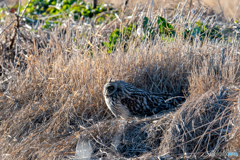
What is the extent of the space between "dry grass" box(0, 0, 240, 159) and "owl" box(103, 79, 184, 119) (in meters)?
0.20

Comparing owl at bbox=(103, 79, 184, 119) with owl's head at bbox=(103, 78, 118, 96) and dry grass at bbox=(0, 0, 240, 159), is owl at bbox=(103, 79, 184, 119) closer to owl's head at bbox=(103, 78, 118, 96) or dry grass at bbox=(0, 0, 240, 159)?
owl's head at bbox=(103, 78, 118, 96)

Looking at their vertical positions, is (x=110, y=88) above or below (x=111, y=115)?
above

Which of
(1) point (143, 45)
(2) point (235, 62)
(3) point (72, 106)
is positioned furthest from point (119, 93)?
(2) point (235, 62)

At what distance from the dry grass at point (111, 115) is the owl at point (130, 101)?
0.20 meters

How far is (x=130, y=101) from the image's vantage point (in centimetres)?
367

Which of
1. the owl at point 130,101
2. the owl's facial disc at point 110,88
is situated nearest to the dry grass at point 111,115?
the owl at point 130,101

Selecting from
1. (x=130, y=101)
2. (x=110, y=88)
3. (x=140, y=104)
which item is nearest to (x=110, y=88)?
(x=110, y=88)

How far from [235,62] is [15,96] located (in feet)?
10.8

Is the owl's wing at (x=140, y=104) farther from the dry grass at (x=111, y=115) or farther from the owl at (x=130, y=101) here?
the dry grass at (x=111, y=115)

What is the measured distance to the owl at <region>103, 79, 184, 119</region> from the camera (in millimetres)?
3586

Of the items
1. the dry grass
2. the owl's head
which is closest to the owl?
the owl's head

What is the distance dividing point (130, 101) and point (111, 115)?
0.39 meters

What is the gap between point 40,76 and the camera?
172 inches

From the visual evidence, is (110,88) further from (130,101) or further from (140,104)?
(140,104)
